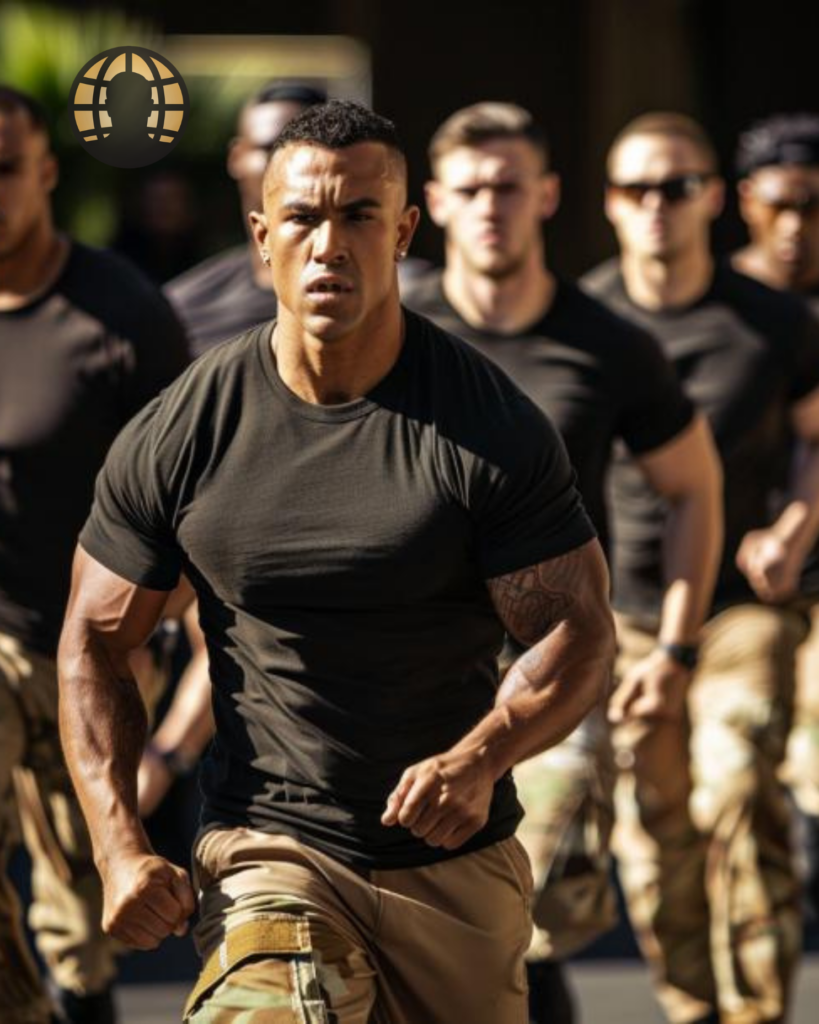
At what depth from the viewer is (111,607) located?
5.42 meters

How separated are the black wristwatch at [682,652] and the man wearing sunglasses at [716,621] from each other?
132 millimetres

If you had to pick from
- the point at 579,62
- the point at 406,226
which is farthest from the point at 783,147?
the point at 579,62

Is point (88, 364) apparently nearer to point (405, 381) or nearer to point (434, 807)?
point (405, 381)

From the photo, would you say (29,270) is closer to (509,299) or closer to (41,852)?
(509,299)

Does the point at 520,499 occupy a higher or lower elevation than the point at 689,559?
higher

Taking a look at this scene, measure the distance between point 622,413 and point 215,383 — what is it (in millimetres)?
2350

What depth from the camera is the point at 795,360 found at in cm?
876

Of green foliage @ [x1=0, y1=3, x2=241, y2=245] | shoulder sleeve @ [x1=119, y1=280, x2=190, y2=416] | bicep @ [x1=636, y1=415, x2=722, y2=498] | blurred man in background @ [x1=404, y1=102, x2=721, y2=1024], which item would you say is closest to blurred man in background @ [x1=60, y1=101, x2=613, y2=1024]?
shoulder sleeve @ [x1=119, y1=280, x2=190, y2=416]

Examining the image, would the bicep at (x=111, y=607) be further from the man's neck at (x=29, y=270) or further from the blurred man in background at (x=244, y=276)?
the blurred man in background at (x=244, y=276)

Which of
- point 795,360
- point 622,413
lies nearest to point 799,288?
point 795,360

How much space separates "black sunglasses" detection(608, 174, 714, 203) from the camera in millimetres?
8953

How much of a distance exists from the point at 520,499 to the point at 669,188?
151 inches

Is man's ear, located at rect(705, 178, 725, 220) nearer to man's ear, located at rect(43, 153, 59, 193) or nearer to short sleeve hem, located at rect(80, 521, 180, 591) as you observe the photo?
man's ear, located at rect(43, 153, 59, 193)

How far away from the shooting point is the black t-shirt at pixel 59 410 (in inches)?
287
